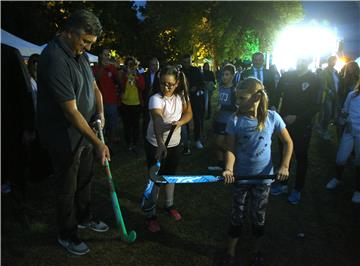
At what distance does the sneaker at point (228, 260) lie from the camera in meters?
3.33

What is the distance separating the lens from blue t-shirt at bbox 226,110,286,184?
3.13m

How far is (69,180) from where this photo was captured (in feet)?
11.1

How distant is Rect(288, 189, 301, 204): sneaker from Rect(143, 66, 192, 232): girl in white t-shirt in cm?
188

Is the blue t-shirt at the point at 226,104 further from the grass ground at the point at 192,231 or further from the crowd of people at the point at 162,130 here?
the grass ground at the point at 192,231

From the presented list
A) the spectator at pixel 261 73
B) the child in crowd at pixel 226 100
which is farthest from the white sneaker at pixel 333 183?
the spectator at pixel 261 73

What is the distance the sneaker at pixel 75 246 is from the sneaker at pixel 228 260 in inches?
56.5

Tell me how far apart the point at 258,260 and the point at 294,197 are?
182 centimetres

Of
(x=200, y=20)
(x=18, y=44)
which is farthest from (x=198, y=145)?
(x=200, y=20)

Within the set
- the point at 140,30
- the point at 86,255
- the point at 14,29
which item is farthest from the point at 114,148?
the point at 140,30

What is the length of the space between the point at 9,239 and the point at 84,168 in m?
1.19

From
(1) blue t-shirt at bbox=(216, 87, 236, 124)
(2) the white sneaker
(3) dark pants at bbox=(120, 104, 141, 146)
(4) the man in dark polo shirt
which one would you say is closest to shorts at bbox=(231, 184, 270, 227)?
(4) the man in dark polo shirt

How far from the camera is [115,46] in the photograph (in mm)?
40094

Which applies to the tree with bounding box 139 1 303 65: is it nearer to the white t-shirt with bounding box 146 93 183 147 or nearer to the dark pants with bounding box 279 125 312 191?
the dark pants with bounding box 279 125 312 191

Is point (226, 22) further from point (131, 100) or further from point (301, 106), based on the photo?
point (301, 106)
